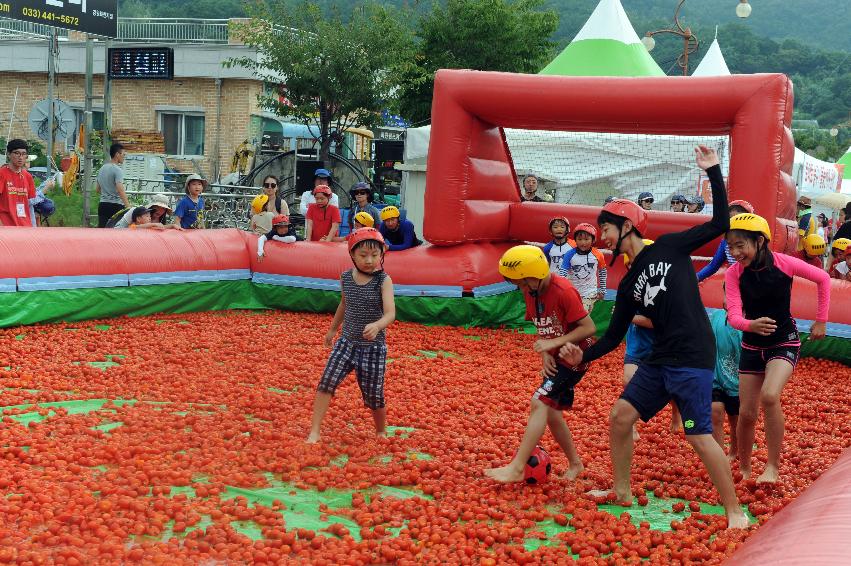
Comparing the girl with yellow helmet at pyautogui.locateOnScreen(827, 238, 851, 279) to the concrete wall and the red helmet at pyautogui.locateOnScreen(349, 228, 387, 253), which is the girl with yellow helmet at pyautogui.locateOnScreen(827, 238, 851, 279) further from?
the concrete wall

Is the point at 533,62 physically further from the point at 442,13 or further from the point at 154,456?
the point at 154,456

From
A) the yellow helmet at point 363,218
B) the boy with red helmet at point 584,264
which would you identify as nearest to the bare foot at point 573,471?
the boy with red helmet at point 584,264

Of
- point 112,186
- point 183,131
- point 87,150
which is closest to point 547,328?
point 112,186

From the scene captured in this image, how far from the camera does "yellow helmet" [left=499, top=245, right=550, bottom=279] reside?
214 inches

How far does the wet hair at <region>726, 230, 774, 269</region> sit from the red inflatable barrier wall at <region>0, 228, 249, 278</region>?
7.54 m

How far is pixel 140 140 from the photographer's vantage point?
1217 inches

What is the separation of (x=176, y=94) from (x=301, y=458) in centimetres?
2783

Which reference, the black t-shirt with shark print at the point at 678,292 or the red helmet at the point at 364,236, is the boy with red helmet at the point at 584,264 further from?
the black t-shirt with shark print at the point at 678,292

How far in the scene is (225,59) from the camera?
30.6 metres

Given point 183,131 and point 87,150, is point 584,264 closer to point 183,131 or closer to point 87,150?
point 87,150

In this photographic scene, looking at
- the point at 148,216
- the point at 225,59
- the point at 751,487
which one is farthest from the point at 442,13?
the point at 751,487

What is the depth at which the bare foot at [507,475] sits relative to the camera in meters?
5.71

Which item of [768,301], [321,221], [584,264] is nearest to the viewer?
[768,301]

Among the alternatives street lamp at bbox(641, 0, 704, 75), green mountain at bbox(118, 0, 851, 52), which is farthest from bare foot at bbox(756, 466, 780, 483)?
green mountain at bbox(118, 0, 851, 52)
